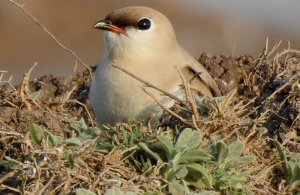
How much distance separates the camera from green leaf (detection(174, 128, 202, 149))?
237 inches

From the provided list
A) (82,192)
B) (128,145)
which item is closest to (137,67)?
(128,145)

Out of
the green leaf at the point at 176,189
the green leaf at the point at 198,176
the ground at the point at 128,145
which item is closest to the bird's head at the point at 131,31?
the ground at the point at 128,145

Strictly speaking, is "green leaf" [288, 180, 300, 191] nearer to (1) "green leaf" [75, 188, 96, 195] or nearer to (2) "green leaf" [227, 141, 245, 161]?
(2) "green leaf" [227, 141, 245, 161]

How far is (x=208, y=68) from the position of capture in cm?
870

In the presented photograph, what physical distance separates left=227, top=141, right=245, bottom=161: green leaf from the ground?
0.06ft

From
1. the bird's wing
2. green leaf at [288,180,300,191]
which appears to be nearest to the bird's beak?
the bird's wing

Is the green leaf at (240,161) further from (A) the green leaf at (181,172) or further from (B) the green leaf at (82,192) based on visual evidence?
(B) the green leaf at (82,192)

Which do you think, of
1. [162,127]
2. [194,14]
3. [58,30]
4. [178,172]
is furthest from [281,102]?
[194,14]

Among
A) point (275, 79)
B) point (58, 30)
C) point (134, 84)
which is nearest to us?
point (134, 84)

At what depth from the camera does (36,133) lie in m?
6.13

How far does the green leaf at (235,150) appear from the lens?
6086mm

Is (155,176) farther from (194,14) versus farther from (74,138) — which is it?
(194,14)

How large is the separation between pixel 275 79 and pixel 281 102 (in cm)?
60

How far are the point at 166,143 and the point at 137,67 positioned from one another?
1.74 meters
